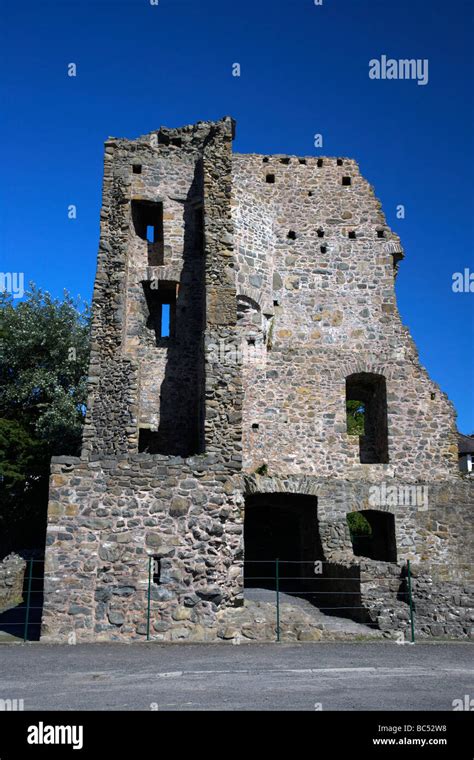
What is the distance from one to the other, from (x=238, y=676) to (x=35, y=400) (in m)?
19.4

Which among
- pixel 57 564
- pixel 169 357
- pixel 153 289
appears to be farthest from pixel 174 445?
pixel 57 564

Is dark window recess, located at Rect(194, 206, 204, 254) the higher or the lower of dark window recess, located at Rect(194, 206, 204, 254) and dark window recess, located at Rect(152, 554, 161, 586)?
the higher

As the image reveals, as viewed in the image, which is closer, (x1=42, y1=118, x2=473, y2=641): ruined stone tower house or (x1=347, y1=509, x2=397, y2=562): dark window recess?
(x1=42, y1=118, x2=473, y2=641): ruined stone tower house

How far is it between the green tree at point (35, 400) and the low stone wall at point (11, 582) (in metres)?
3.53

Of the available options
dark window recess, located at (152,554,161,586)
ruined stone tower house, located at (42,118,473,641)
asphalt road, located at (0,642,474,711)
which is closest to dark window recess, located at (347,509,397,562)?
ruined stone tower house, located at (42,118,473,641)

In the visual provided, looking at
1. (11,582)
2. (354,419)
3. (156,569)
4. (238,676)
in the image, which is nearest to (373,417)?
(156,569)

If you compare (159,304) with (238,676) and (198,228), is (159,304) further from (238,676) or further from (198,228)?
(238,676)

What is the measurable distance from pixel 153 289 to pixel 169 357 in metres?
2.09

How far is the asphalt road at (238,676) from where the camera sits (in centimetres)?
728

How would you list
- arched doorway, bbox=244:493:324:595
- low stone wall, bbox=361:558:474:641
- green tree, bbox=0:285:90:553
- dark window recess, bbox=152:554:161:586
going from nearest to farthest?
dark window recess, bbox=152:554:161:586
low stone wall, bbox=361:558:474:641
arched doorway, bbox=244:493:324:595
green tree, bbox=0:285:90:553

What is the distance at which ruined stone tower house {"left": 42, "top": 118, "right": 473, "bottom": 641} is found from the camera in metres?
12.7

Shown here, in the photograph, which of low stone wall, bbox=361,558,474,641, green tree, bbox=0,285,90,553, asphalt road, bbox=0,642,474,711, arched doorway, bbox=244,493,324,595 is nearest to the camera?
asphalt road, bbox=0,642,474,711

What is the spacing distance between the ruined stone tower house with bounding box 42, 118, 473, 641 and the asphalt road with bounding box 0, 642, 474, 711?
1328 millimetres

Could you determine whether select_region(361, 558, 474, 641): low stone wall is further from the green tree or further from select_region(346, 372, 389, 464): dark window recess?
the green tree
